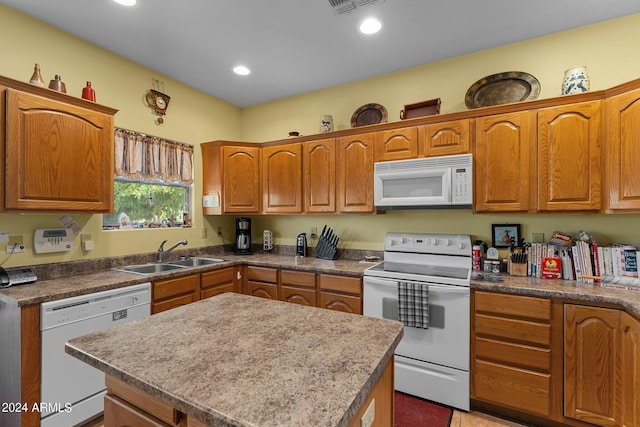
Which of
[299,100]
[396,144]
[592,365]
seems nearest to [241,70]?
[299,100]

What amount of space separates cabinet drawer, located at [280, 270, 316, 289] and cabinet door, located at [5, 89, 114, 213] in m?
1.58

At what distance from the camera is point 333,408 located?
67 centimetres

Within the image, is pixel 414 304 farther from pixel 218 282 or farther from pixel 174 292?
pixel 174 292

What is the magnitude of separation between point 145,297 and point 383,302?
6.11ft

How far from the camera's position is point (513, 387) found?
1972mm

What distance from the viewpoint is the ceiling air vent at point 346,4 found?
200 cm

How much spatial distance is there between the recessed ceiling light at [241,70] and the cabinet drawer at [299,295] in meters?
2.22

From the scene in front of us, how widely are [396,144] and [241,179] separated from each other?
1.78 meters

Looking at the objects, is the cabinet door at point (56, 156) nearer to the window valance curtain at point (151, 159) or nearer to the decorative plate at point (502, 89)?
the window valance curtain at point (151, 159)

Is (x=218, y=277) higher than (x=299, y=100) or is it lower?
lower

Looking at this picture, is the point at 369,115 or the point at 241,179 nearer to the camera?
the point at 369,115

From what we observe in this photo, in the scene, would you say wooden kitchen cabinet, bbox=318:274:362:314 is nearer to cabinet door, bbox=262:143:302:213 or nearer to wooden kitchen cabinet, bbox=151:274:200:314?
cabinet door, bbox=262:143:302:213

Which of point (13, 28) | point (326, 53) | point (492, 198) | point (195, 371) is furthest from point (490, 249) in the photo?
point (13, 28)

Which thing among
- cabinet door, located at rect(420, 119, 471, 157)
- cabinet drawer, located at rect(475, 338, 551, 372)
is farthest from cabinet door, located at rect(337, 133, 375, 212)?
cabinet drawer, located at rect(475, 338, 551, 372)
